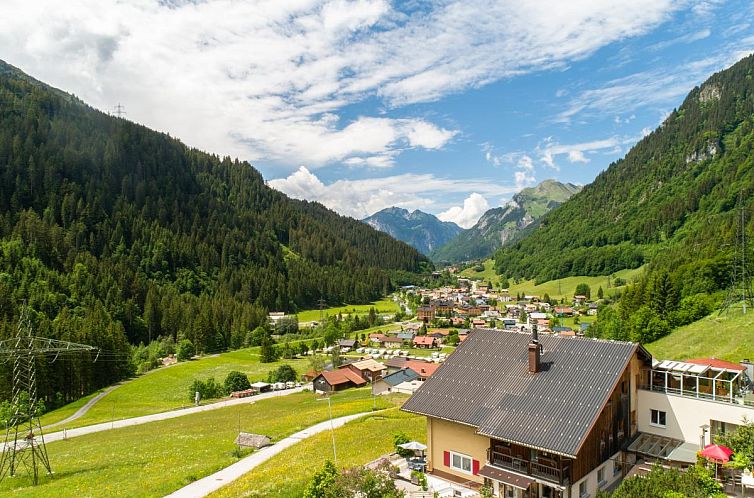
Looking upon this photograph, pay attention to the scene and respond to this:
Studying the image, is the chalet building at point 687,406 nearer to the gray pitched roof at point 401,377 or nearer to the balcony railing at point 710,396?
the balcony railing at point 710,396

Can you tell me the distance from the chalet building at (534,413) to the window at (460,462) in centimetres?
5

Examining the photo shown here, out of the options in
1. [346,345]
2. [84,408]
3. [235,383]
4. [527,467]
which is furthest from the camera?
[346,345]

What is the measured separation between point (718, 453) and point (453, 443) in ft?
44.1

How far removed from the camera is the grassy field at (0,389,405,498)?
30203 millimetres

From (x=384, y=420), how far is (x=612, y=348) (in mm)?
25259

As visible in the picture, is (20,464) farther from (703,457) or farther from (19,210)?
(19,210)

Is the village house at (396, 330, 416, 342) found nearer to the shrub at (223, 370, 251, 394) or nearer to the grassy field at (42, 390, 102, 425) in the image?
the shrub at (223, 370, 251, 394)

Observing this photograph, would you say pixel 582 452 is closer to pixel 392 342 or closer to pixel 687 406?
pixel 687 406

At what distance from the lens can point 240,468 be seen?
109ft

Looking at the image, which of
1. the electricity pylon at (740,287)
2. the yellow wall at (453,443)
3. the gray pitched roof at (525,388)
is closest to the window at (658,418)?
the gray pitched roof at (525,388)

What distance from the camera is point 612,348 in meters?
26.6

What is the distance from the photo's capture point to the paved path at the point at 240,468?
1114 inches

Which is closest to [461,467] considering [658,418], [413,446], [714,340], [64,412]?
[413,446]

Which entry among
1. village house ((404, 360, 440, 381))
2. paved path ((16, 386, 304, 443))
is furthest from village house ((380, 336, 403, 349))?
paved path ((16, 386, 304, 443))
